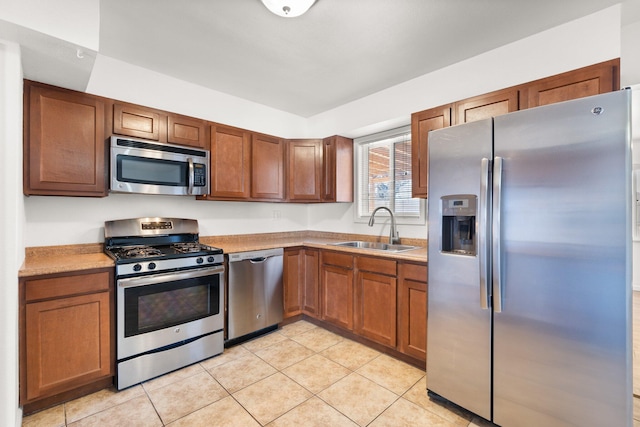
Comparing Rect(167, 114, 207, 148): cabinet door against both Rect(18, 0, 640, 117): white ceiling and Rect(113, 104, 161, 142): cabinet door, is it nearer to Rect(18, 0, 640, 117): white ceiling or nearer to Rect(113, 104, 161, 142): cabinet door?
Rect(113, 104, 161, 142): cabinet door

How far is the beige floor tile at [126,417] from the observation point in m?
1.74

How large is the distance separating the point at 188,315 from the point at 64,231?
122 cm

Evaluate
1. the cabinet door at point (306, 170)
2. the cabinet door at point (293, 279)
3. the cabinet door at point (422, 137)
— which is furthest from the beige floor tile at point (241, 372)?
the cabinet door at point (422, 137)

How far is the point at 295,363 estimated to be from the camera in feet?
8.02

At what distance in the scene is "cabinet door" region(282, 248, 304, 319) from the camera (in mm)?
3148

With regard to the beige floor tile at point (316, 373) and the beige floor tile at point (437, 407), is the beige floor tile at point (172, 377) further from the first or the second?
the beige floor tile at point (437, 407)

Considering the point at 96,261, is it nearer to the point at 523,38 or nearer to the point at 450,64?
the point at 450,64

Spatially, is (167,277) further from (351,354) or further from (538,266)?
(538,266)

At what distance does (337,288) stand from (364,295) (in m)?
0.35

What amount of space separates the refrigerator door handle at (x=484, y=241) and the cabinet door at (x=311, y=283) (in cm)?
179

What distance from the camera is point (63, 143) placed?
6.99 ft

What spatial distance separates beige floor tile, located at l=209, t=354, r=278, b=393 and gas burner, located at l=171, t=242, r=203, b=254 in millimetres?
989

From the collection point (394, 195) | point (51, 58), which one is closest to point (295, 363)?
point (394, 195)

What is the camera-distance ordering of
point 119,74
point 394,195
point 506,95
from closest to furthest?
point 506,95 → point 119,74 → point 394,195
